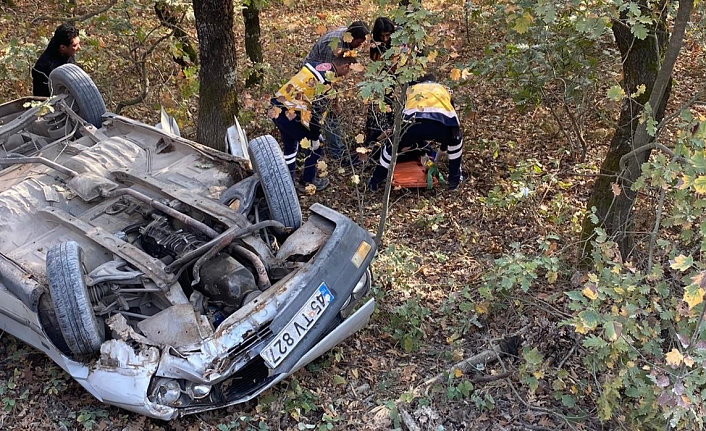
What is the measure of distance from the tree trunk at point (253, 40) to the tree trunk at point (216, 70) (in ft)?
4.38

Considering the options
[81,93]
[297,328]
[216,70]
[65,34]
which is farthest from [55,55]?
[297,328]

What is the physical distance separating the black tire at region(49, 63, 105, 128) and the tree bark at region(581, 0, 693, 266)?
4.59 metres

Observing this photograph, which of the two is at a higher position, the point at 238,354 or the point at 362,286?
the point at 238,354

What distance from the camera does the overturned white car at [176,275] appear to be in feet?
12.1

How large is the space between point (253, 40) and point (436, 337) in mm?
5183

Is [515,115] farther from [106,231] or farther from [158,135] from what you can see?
[106,231]

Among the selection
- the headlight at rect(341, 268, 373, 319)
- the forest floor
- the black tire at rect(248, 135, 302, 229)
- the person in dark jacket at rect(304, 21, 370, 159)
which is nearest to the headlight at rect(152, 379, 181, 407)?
the forest floor

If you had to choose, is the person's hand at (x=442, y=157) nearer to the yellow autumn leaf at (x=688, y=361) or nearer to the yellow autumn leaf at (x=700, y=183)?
the yellow autumn leaf at (x=700, y=183)

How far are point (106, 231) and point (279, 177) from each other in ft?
4.08

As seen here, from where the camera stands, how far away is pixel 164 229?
174 inches

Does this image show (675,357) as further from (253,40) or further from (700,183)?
(253,40)

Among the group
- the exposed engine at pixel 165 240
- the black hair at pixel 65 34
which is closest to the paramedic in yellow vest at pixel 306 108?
the exposed engine at pixel 165 240

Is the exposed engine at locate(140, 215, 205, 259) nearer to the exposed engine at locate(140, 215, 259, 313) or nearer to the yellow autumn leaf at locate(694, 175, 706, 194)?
the exposed engine at locate(140, 215, 259, 313)

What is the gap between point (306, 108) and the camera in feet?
15.9
